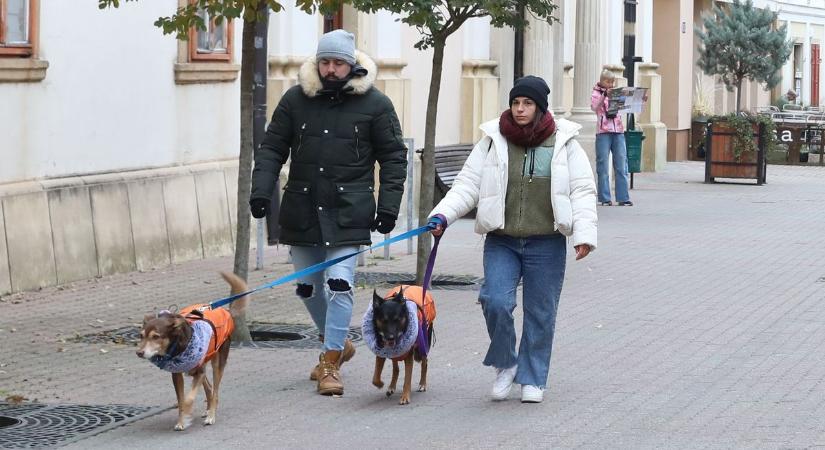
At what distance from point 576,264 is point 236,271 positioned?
18.1ft

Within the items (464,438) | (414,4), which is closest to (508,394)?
(464,438)

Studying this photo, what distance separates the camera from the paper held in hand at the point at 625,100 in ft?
75.4

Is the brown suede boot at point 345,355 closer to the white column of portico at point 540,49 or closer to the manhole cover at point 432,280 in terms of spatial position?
the manhole cover at point 432,280

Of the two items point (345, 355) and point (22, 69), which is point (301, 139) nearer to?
point (345, 355)

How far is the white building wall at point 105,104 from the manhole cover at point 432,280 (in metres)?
2.35

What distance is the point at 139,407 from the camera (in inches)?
326

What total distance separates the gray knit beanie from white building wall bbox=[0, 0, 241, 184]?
465 cm

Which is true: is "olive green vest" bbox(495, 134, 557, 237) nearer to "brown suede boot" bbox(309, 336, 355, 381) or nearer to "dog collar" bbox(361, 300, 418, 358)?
"dog collar" bbox(361, 300, 418, 358)

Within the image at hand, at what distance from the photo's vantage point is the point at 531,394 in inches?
333

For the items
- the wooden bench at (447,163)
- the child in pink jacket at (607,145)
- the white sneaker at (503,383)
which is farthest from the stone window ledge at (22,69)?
the child in pink jacket at (607,145)

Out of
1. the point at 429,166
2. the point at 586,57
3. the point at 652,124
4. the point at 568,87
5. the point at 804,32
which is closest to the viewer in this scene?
the point at 429,166

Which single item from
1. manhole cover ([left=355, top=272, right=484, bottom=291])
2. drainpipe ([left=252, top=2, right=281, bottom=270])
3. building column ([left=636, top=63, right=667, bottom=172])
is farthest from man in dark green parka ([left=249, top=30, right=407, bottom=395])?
building column ([left=636, top=63, right=667, bottom=172])

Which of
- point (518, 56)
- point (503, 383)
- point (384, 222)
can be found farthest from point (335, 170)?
point (518, 56)

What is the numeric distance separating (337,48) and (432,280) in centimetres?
530
